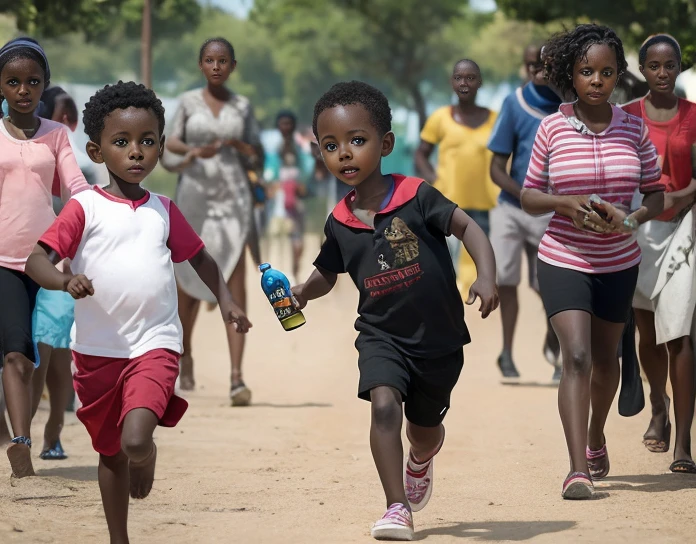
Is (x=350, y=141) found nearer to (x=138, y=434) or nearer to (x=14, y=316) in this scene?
(x=138, y=434)

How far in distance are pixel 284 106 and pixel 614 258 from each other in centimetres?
9652

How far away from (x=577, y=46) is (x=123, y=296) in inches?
106

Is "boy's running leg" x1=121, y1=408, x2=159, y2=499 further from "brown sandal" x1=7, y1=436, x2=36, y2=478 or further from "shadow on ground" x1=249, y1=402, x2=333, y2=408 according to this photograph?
"shadow on ground" x1=249, y1=402, x2=333, y2=408

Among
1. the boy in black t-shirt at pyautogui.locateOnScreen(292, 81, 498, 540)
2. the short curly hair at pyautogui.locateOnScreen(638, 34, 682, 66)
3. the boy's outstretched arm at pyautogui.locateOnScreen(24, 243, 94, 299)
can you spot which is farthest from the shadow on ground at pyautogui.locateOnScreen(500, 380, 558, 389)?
the boy's outstretched arm at pyautogui.locateOnScreen(24, 243, 94, 299)

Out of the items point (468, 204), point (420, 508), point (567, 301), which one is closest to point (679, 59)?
point (567, 301)

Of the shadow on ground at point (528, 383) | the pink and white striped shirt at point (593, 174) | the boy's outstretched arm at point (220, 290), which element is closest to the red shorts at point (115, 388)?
the boy's outstretched arm at point (220, 290)

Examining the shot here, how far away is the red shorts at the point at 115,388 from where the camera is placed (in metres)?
5.66

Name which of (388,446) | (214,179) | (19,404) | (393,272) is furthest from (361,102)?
(214,179)

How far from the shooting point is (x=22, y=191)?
757 centimetres

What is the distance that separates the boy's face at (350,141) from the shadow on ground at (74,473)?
2.45m

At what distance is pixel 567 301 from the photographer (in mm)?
6992

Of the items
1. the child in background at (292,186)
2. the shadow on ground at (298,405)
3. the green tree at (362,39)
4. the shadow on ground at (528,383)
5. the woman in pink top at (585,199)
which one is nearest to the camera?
the woman in pink top at (585,199)

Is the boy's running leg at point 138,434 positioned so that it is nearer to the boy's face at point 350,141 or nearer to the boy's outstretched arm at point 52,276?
the boy's outstretched arm at point 52,276

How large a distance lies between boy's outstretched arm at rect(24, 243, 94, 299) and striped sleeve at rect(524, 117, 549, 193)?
8.30 feet
